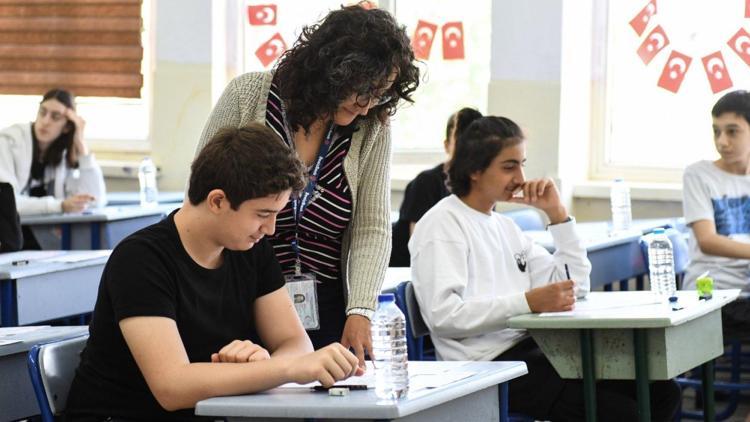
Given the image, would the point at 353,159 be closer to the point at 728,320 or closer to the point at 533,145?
the point at 728,320

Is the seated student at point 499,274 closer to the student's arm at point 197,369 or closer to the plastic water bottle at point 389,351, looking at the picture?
the plastic water bottle at point 389,351

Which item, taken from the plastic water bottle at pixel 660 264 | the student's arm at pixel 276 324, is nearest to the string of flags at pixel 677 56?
the plastic water bottle at pixel 660 264

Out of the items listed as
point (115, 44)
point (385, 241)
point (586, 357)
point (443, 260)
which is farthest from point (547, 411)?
point (115, 44)

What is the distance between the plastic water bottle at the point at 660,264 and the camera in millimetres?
4207

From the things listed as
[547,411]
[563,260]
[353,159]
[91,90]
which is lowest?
[547,411]

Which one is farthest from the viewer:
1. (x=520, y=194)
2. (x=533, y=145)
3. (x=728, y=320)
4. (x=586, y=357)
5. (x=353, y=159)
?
(x=533, y=145)

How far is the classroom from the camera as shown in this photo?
2.31m

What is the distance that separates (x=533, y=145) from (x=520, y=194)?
2602mm

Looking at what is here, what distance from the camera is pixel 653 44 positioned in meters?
6.33

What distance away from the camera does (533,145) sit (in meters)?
6.29

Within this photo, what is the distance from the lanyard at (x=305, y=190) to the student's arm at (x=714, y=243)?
2.40m

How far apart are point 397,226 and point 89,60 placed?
363 centimetres

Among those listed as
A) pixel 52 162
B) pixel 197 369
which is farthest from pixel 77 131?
pixel 197 369

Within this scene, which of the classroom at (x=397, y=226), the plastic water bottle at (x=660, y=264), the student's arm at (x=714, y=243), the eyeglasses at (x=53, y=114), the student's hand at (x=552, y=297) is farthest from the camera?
the eyeglasses at (x=53, y=114)
